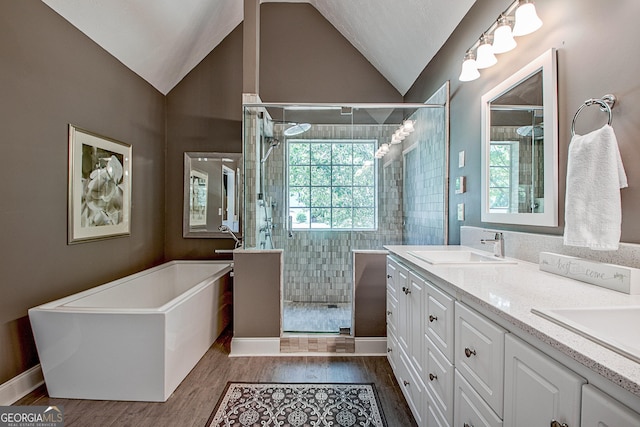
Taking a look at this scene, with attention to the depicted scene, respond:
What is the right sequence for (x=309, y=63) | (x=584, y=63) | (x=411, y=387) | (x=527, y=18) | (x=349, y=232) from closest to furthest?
(x=584, y=63)
(x=527, y=18)
(x=411, y=387)
(x=349, y=232)
(x=309, y=63)

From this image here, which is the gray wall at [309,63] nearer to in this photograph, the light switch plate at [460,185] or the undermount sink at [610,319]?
the light switch plate at [460,185]

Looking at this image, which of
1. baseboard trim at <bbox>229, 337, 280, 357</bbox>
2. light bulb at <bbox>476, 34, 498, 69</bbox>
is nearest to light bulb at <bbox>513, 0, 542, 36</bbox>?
light bulb at <bbox>476, 34, 498, 69</bbox>

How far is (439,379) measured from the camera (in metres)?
1.25

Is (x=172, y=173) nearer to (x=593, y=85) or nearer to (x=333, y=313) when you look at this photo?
(x=333, y=313)

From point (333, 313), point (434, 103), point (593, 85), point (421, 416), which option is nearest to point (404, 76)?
point (434, 103)

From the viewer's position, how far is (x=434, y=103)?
8.77 feet

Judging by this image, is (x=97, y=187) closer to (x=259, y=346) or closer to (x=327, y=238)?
(x=259, y=346)

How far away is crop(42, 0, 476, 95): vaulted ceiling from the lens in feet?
7.32

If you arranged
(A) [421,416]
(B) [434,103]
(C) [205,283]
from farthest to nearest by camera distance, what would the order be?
1. (B) [434,103]
2. (C) [205,283]
3. (A) [421,416]

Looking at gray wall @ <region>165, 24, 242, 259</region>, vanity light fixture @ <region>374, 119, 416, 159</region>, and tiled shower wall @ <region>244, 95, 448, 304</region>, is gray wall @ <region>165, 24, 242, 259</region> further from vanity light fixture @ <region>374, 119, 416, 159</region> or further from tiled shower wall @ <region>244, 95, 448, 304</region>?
vanity light fixture @ <region>374, 119, 416, 159</region>

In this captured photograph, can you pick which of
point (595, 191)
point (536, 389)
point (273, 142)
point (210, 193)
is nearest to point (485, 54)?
point (595, 191)

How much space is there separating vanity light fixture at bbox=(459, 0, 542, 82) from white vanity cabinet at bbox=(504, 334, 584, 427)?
139 cm

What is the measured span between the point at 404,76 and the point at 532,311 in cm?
315

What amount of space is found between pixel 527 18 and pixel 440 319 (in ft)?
4.64
